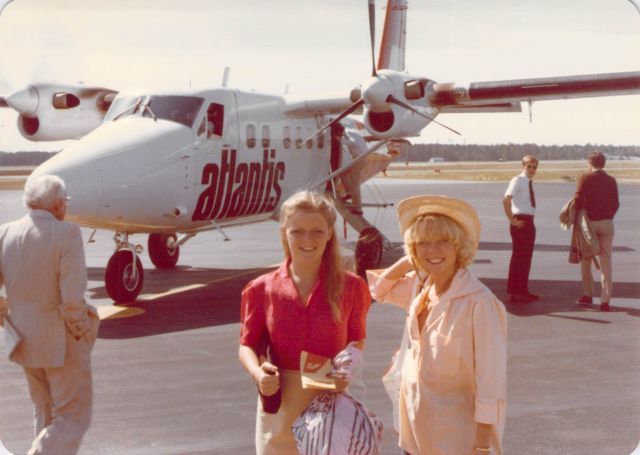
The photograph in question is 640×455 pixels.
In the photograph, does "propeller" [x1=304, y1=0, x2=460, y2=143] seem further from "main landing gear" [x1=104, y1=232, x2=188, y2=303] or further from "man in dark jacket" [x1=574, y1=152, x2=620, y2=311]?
"main landing gear" [x1=104, y1=232, x2=188, y2=303]

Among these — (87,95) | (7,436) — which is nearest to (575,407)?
(7,436)

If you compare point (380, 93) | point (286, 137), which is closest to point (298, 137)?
point (286, 137)

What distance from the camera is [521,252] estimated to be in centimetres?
1087

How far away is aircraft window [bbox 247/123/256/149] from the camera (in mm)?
13211

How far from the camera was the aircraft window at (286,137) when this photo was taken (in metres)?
14.3

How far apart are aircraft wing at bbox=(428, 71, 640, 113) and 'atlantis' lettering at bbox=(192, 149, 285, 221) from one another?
3.10m

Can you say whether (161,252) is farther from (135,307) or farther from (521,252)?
(521,252)

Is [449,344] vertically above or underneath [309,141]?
underneath

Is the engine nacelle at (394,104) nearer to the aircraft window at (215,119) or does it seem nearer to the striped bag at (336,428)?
the aircraft window at (215,119)

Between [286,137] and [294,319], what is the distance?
1128 cm

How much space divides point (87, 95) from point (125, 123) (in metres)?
4.71

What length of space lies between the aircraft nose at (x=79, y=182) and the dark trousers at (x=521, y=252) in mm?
5368

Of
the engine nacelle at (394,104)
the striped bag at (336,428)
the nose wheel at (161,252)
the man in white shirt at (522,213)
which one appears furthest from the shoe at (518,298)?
the striped bag at (336,428)

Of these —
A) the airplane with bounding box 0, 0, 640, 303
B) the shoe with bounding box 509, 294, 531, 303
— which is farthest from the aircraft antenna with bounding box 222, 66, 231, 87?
the shoe with bounding box 509, 294, 531, 303
